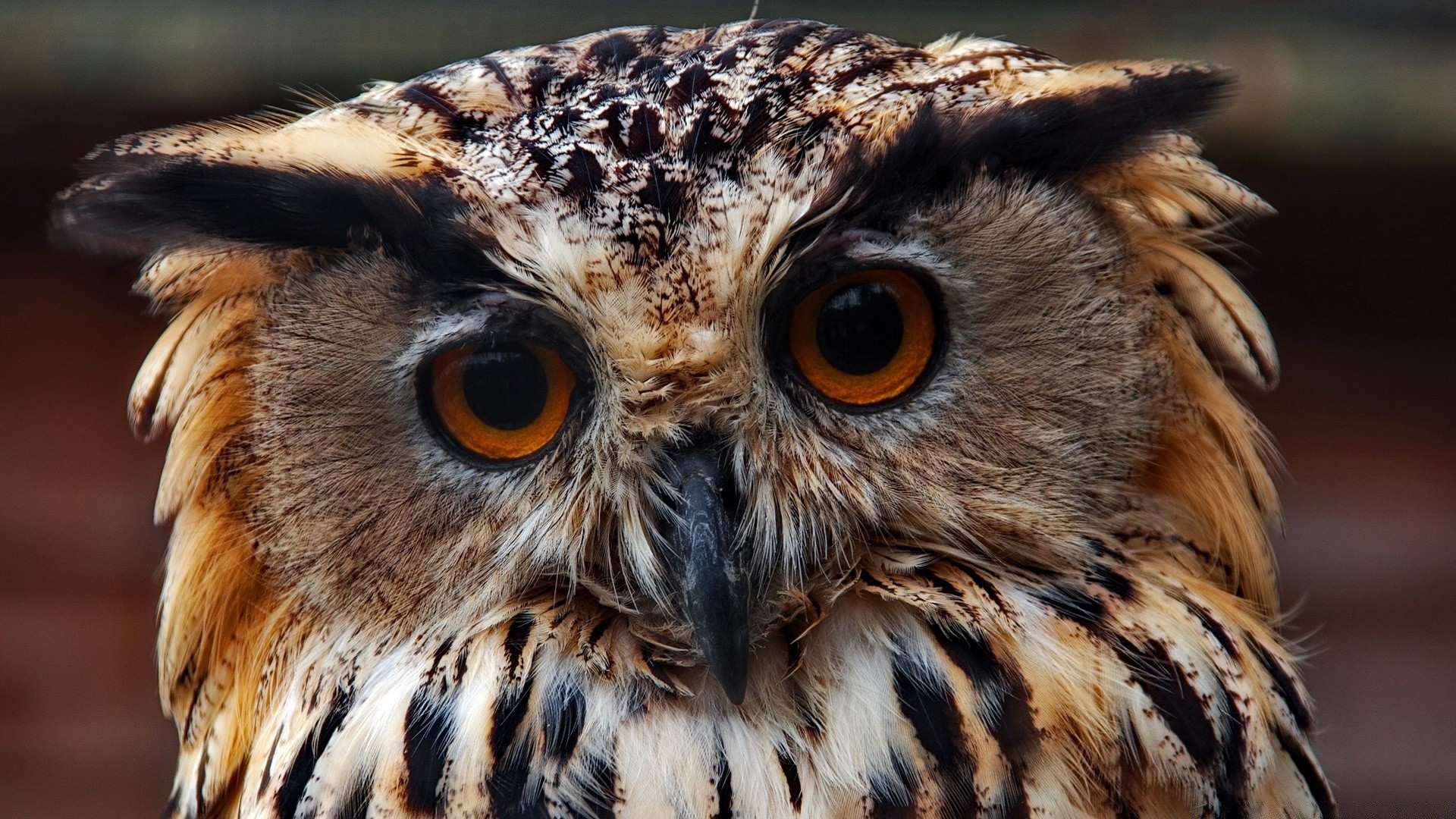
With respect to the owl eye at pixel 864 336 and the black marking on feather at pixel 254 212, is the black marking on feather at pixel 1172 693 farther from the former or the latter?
the black marking on feather at pixel 254 212

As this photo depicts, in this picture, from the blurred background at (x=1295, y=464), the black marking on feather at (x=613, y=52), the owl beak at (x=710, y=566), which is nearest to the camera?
the owl beak at (x=710, y=566)

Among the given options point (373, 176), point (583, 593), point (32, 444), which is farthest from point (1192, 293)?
point (32, 444)

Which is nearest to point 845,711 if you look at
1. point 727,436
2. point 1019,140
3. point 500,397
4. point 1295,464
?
point 727,436

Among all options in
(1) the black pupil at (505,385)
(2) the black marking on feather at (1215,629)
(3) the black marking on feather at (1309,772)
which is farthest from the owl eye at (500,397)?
(3) the black marking on feather at (1309,772)

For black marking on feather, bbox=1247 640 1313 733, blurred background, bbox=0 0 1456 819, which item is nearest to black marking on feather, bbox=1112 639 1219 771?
black marking on feather, bbox=1247 640 1313 733

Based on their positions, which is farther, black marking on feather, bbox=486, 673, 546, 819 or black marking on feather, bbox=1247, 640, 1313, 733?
black marking on feather, bbox=1247, 640, 1313, 733

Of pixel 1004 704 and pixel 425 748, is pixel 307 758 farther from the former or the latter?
pixel 1004 704

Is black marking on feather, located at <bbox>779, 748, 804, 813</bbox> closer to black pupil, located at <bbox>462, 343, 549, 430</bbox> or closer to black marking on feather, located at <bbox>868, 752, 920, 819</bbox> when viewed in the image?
black marking on feather, located at <bbox>868, 752, 920, 819</bbox>
